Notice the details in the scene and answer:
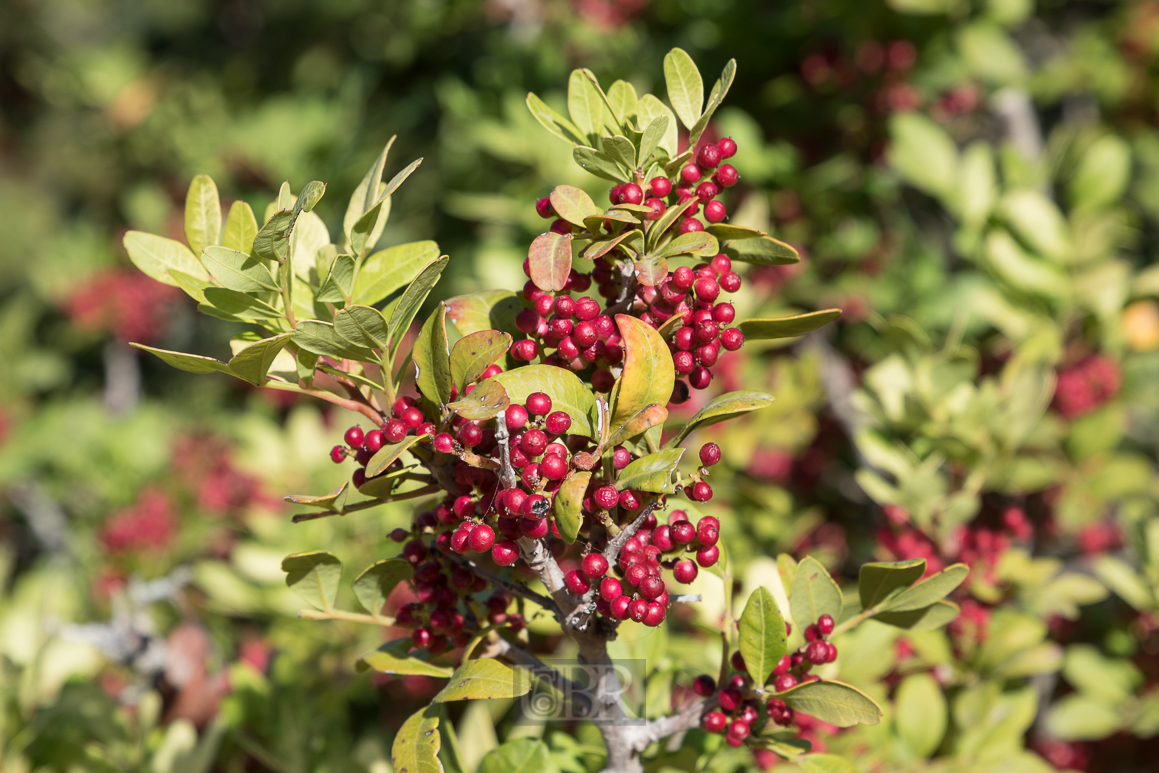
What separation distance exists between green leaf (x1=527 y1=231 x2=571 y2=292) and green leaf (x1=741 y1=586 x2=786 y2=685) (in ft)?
1.20

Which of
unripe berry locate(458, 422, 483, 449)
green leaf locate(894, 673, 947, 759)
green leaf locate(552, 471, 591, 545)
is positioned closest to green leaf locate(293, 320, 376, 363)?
unripe berry locate(458, 422, 483, 449)

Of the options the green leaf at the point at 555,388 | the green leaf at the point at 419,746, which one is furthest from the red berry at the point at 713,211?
the green leaf at the point at 419,746

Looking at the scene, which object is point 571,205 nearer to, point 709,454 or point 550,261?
point 550,261

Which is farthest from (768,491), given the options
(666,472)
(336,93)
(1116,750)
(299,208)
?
(336,93)

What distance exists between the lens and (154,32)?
4.85 metres

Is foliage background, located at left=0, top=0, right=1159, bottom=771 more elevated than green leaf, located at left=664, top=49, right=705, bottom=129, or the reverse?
green leaf, located at left=664, top=49, right=705, bottom=129

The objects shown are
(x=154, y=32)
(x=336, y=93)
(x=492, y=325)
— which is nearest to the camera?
(x=492, y=325)

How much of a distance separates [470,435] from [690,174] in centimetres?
33

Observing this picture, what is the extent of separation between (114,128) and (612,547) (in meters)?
3.25

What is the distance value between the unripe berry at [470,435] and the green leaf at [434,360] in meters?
0.04

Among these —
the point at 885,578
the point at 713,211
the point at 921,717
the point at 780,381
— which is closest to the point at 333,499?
the point at 713,211

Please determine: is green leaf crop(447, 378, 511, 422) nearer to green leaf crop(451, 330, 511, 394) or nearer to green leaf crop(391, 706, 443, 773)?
green leaf crop(451, 330, 511, 394)

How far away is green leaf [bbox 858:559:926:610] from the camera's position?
0.88m

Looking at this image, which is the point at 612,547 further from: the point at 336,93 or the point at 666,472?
the point at 336,93
